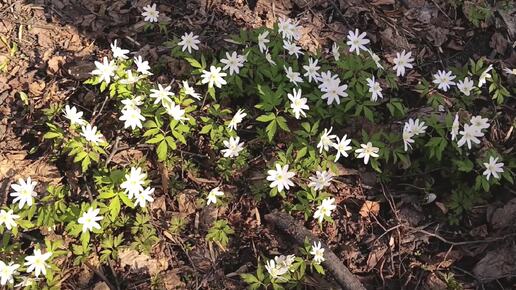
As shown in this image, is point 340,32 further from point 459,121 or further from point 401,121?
point 459,121

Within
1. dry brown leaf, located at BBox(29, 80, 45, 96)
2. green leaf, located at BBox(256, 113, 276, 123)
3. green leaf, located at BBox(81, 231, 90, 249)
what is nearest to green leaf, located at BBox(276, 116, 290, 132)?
green leaf, located at BBox(256, 113, 276, 123)

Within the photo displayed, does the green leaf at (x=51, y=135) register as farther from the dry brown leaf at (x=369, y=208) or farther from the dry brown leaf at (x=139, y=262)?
the dry brown leaf at (x=369, y=208)

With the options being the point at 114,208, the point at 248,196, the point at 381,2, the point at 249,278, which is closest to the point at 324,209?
the point at 248,196

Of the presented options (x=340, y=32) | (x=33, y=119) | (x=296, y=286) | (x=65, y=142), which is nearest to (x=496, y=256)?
(x=296, y=286)

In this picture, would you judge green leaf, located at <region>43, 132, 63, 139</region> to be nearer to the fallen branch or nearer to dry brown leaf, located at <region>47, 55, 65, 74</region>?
dry brown leaf, located at <region>47, 55, 65, 74</region>

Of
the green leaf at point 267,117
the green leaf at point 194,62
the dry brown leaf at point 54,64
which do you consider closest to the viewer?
the green leaf at point 267,117

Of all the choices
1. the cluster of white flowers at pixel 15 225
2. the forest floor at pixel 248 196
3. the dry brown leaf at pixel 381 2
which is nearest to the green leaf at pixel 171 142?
the forest floor at pixel 248 196

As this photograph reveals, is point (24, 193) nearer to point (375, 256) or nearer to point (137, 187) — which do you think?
point (137, 187)
